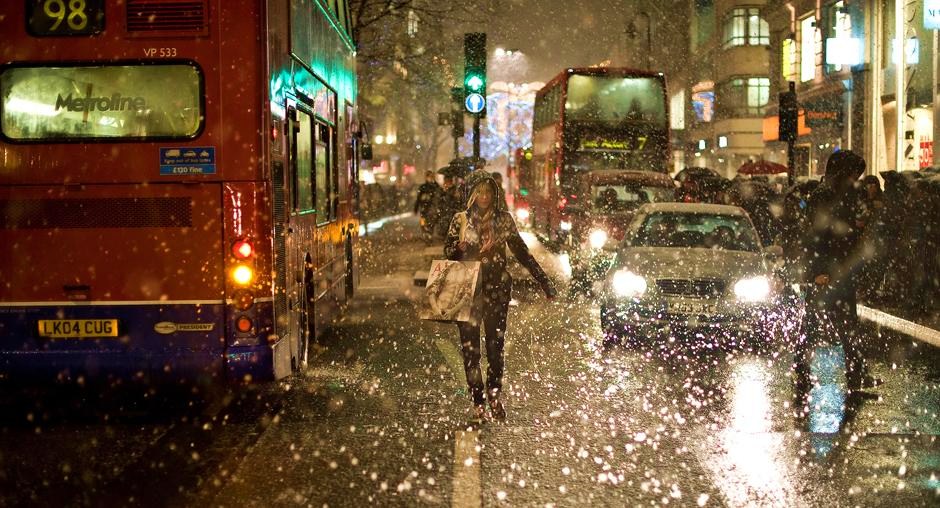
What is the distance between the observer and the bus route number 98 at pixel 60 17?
22.0 ft

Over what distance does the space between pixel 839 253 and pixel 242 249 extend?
454 cm

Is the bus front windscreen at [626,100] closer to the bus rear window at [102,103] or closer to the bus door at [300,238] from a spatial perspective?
the bus door at [300,238]

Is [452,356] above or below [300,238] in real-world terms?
below

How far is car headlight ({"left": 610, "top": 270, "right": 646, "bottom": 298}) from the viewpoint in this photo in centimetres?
1014

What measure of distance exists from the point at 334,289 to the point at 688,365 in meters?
3.64

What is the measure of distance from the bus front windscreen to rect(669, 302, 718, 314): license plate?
15609mm

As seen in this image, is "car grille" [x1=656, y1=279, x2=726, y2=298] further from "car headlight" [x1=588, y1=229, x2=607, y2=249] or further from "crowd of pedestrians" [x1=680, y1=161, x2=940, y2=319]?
"car headlight" [x1=588, y1=229, x2=607, y2=249]

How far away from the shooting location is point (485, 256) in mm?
7113

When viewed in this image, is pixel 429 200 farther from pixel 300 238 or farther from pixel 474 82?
pixel 300 238

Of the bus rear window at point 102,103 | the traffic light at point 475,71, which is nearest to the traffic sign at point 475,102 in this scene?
the traffic light at point 475,71

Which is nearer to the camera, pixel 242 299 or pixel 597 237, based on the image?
pixel 242 299

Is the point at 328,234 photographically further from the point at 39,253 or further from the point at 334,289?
the point at 39,253

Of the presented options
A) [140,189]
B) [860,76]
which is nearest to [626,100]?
[860,76]

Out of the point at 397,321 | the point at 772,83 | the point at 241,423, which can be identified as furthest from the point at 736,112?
the point at 241,423
